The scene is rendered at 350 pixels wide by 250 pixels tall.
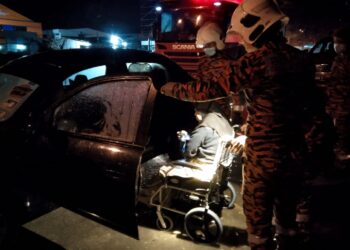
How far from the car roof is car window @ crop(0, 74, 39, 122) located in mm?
60

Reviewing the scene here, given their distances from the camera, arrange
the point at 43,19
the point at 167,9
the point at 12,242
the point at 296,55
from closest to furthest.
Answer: the point at 296,55 < the point at 12,242 < the point at 167,9 < the point at 43,19

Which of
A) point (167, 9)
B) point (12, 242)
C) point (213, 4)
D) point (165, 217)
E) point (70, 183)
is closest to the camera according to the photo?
point (70, 183)

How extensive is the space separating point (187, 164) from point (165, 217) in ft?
2.20

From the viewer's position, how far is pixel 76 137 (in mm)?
2576

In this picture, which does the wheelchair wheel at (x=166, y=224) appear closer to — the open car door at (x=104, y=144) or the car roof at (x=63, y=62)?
the open car door at (x=104, y=144)

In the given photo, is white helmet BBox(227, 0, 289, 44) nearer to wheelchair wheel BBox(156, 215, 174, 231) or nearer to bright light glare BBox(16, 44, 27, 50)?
wheelchair wheel BBox(156, 215, 174, 231)

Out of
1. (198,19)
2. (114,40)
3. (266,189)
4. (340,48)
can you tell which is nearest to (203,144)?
(266,189)

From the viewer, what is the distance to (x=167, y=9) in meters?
8.73

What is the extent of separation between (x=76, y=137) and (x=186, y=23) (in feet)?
22.0

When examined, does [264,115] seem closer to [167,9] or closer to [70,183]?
[70,183]

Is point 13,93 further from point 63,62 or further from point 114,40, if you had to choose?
point 114,40

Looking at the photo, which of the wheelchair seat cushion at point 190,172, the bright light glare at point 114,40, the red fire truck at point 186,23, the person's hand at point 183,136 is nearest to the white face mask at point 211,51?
the person's hand at point 183,136

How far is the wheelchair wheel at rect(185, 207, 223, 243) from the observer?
3166mm

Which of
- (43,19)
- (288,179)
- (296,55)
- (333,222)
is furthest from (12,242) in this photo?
(43,19)
